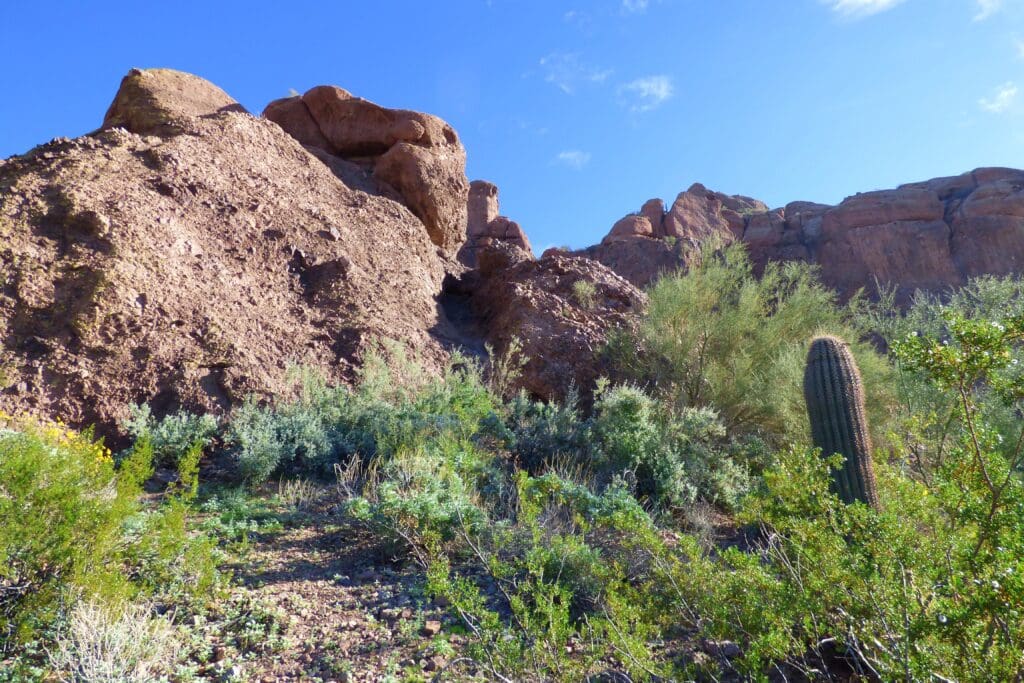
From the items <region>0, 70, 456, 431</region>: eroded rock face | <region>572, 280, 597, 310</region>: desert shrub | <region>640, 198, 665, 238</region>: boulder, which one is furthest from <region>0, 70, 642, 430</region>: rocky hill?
<region>640, 198, 665, 238</region>: boulder

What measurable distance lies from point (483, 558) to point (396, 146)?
11462mm

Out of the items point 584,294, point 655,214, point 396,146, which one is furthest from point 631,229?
point 584,294

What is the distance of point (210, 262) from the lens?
27.0 feet

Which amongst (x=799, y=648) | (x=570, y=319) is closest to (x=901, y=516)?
(x=799, y=648)

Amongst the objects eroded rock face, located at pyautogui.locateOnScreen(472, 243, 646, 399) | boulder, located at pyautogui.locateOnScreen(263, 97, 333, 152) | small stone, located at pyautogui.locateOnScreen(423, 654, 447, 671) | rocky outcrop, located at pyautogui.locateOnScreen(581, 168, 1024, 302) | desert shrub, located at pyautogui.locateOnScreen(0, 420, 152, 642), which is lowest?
small stone, located at pyautogui.locateOnScreen(423, 654, 447, 671)

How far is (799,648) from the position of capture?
2566mm

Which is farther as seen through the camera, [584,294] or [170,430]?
[584,294]

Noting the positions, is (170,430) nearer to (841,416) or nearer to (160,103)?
(841,416)

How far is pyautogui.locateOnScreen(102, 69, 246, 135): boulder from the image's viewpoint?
33.3ft

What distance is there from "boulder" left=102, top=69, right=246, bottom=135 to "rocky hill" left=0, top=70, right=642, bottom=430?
1.3 inches

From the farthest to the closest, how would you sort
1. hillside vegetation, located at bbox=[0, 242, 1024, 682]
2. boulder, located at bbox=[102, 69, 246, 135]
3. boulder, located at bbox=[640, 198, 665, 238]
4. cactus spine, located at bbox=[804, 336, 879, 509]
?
boulder, located at bbox=[640, 198, 665, 238] < boulder, located at bbox=[102, 69, 246, 135] < cactus spine, located at bbox=[804, 336, 879, 509] < hillside vegetation, located at bbox=[0, 242, 1024, 682]

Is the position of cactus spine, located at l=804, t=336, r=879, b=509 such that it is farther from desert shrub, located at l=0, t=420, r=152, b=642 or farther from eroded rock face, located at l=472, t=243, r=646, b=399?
desert shrub, located at l=0, t=420, r=152, b=642

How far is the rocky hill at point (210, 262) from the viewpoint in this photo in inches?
260

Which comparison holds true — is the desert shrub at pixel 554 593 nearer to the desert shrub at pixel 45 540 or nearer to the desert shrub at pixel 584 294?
the desert shrub at pixel 45 540
